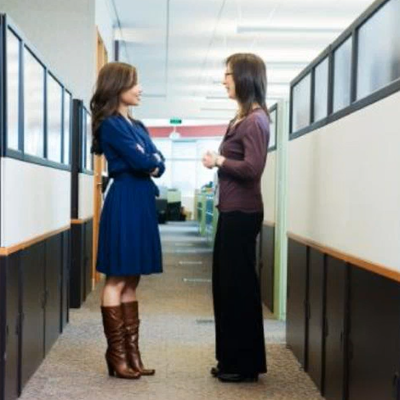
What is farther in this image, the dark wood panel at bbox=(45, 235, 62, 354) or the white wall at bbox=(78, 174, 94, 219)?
the white wall at bbox=(78, 174, 94, 219)

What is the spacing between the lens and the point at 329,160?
7.85 feet

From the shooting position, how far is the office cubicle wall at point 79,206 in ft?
13.6

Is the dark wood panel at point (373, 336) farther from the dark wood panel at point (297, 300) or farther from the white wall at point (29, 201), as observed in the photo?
the white wall at point (29, 201)

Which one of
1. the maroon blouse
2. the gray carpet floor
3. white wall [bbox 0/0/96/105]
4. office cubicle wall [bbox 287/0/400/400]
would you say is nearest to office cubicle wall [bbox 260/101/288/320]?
the gray carpet floor

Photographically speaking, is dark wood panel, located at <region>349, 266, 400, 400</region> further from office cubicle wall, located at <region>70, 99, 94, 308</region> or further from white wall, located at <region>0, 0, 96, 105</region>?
white wall, located at <region>0, 0, 96, 105</region>

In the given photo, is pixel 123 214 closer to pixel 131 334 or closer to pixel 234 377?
pixel 131 334

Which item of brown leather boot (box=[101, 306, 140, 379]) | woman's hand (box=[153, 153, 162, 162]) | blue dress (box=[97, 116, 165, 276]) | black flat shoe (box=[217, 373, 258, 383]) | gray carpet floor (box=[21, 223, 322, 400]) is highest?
woman's hand (box=[153, 153, 162, 162])

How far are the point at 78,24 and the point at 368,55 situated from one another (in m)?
3.90

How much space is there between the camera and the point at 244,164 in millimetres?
2477

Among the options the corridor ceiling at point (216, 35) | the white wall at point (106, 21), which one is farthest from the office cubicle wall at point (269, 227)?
the corridor ceiling at point (216, 35)

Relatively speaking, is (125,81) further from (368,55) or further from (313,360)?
(313,360)

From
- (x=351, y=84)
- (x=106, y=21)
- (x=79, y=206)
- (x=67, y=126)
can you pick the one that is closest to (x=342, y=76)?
(x=351, y=84)

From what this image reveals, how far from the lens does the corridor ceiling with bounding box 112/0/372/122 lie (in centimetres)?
674

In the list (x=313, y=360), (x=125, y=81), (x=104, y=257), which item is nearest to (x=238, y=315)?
(x=313, y=360)
